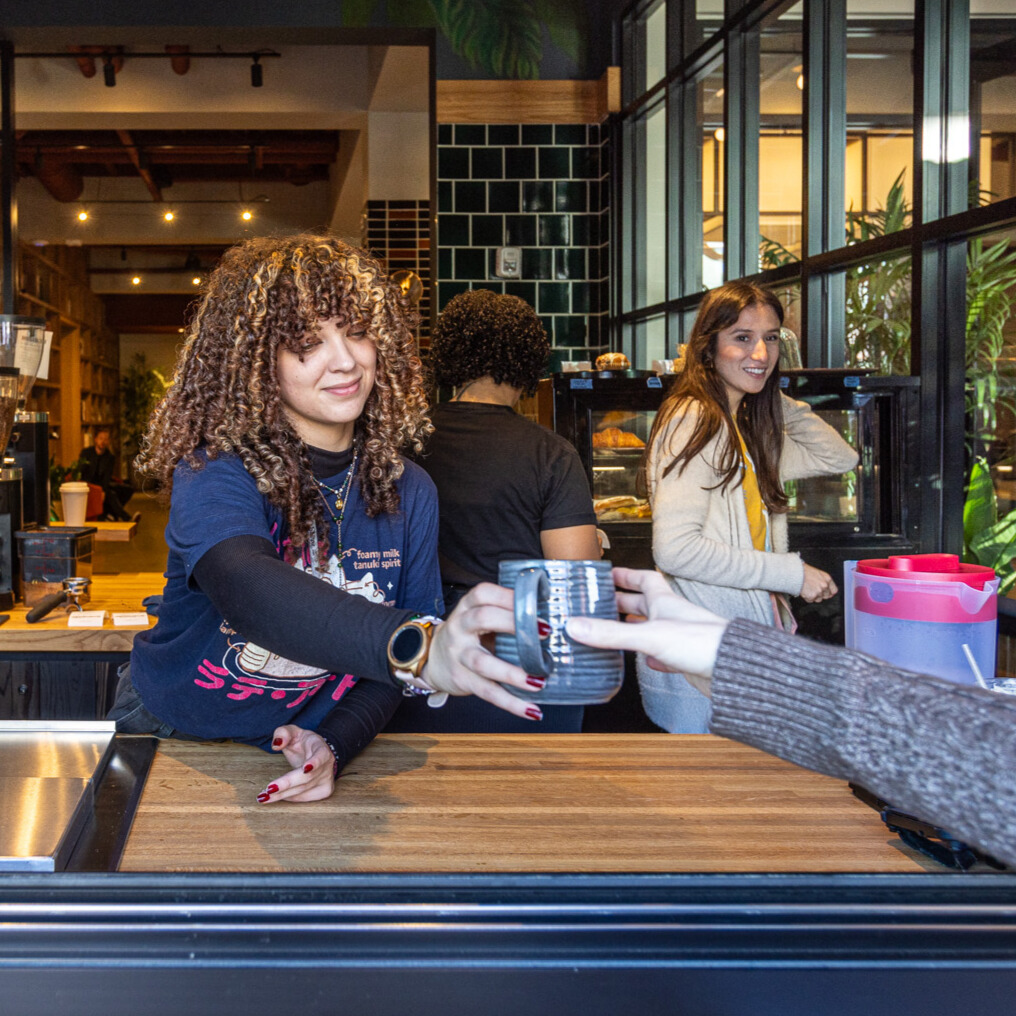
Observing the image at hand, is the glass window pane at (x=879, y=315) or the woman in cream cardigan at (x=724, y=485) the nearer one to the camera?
the woman in cream cardigan at (x=724, y=485)

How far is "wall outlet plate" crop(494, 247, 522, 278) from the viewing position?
543 cm

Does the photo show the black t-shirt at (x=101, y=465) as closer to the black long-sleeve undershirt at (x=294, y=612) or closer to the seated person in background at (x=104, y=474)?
the seated person in background at (x=104, y=474)

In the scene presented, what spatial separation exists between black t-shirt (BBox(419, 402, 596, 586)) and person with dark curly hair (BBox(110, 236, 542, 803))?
773mm

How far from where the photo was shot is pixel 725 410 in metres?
2.48

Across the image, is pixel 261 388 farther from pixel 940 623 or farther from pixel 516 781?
pixel 940 623

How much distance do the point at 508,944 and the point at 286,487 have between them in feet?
2.28

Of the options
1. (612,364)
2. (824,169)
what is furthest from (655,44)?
(612,364)

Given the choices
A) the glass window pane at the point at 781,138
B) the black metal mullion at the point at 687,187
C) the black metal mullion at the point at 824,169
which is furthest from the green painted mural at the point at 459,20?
the black metal mullion at the point at 824,169

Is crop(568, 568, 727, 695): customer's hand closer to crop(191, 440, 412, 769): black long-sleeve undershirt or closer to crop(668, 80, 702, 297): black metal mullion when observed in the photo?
crop(191, 440, 412, 769): black long-sleeve undershirt

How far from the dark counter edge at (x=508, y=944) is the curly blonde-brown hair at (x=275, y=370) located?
614mm

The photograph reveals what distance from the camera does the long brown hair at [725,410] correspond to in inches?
92.3

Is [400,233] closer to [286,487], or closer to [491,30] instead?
[491,30]

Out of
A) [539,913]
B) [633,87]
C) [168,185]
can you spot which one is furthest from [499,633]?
[168,185]

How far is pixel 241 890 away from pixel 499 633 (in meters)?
0.30
